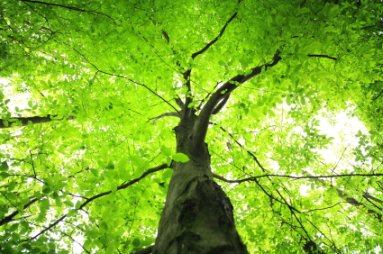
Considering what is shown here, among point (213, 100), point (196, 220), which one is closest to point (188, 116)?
point (213, 100)

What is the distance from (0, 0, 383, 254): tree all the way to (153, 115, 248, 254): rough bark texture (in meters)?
0.01

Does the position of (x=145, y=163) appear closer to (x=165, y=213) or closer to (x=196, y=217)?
(x=196, y=217)

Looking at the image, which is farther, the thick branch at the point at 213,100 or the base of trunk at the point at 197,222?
the thick branch at the point at 213,100

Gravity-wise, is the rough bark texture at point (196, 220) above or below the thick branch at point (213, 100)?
below

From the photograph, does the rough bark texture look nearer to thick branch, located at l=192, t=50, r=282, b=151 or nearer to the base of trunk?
the base of trunk

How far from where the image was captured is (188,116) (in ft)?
17.4

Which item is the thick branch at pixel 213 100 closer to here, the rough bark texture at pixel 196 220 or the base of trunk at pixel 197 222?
the rough bark texture at pixel 196 220

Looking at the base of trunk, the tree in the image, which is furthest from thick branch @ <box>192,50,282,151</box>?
the base of trunk

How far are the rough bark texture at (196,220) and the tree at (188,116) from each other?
0.01 metres

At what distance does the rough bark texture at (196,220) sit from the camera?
2.07 m

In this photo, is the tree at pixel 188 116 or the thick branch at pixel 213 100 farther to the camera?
the thick branch at pixel 213 100

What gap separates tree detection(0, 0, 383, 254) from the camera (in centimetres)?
233

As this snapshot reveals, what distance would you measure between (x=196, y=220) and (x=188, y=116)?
122 inches

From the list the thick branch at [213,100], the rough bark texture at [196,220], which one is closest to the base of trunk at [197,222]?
the rough bark texture at [196,220]
